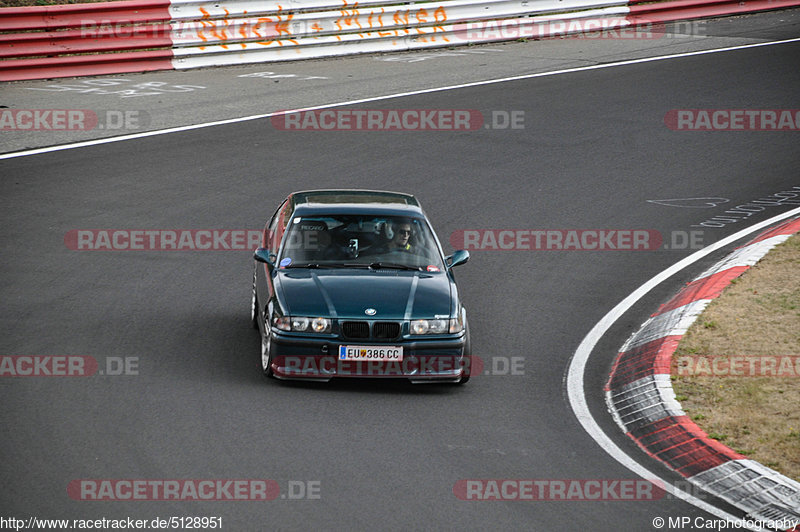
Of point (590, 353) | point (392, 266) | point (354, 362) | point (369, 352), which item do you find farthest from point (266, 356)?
point (590, 353)

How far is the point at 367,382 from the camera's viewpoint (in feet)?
31.2

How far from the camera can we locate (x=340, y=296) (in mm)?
9328

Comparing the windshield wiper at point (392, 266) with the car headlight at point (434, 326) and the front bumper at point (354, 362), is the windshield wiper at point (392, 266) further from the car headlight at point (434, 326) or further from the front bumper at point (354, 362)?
the front bumper at point (354, 362)

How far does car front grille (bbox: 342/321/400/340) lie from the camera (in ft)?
29.9

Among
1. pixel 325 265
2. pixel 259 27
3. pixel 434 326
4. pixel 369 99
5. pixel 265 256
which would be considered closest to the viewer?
pixel 434 326

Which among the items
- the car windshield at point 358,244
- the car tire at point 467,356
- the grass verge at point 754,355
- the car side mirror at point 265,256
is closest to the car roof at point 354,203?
the car windshield at point 358,244

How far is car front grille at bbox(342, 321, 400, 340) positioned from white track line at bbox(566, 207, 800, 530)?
1.68 meters

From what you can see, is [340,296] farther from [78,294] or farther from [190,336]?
[78,294]

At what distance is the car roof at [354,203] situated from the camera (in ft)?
34.3

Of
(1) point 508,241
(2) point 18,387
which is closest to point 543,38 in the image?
(1) point 508,241

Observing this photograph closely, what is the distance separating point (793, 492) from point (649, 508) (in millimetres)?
1027

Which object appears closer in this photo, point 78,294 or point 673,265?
point 78,294

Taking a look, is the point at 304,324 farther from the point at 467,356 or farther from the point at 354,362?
the point at 467,356

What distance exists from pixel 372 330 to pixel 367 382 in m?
0.62
